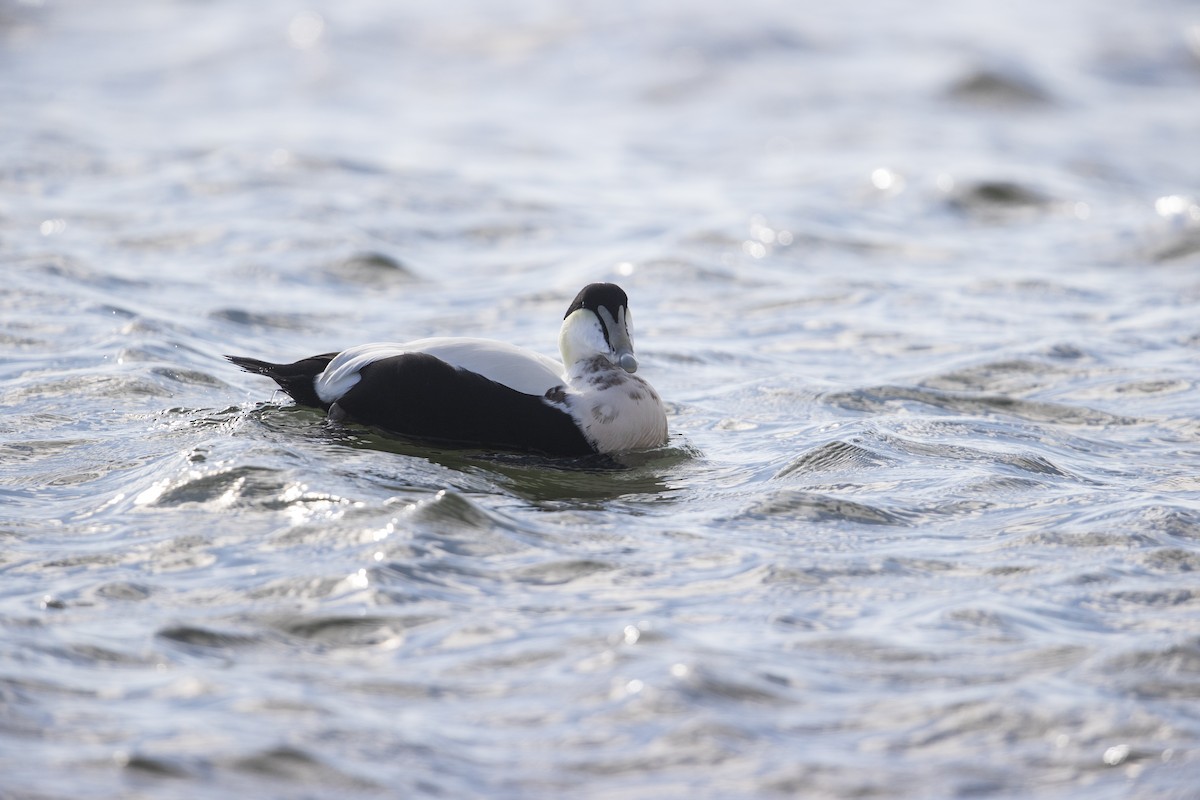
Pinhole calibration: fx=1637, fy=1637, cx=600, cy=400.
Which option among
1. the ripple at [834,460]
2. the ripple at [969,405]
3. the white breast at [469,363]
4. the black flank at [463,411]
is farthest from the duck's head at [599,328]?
the ripple at [969,405]

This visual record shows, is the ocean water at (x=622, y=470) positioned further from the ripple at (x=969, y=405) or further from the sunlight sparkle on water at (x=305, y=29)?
the sunlight sparkle on water at (x=305, y=29)

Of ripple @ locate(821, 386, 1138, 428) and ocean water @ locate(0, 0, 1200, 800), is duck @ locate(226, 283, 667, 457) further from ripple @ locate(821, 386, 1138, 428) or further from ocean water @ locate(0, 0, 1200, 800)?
ripple @ locate(821, 386, 1138, 428)

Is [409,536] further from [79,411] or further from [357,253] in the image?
[357,253]

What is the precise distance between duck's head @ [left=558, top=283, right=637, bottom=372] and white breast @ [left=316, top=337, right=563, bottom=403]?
121 millimetres

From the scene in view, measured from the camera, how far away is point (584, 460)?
19.6 feet

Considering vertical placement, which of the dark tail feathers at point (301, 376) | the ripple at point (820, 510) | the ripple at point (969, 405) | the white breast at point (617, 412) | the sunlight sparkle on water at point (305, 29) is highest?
the sunlight sparkle on water at point (305, 29)

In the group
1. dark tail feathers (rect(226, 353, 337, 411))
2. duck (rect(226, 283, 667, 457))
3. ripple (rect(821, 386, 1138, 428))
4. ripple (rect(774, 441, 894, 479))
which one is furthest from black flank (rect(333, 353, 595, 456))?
ripple (rect(821, 386, 1138, 428))

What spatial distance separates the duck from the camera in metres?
5.92

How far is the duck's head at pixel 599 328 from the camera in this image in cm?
626

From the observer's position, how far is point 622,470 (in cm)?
599

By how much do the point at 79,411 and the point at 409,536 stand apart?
212cm

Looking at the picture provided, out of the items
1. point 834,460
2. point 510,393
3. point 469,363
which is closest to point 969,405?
point 834,460

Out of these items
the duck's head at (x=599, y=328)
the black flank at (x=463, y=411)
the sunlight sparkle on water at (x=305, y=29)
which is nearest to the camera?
the black flank at (x=463, y=411)

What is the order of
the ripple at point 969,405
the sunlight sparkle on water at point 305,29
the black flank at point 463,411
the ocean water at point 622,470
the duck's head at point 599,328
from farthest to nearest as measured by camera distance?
1. the sunlight sparkle on water at point 305,29
2. the ripple at point 969,405
3. the duck's head at point 599,328
4. the black flank at point 463,411
5. the ocean water at point 622,470
